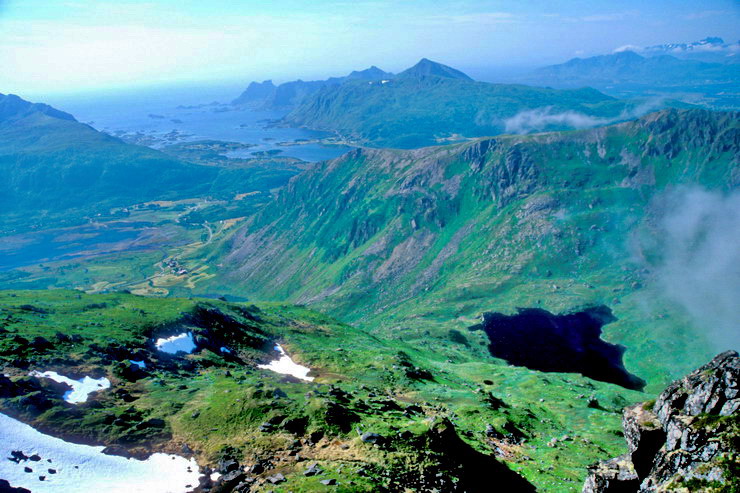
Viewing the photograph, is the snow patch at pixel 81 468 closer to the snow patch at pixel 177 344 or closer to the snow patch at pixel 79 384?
the snow patch at pixel 79 384

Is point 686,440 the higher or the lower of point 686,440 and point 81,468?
the higher

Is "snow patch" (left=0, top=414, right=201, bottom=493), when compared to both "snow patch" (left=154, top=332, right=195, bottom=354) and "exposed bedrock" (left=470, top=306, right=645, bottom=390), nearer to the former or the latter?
"snow patch" (left=154, top=332, right=195, bottom=354)

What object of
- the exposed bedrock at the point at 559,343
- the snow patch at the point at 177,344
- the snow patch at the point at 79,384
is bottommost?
the exposed bedrock at the point at 559,343

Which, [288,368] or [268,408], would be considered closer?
[268,408]

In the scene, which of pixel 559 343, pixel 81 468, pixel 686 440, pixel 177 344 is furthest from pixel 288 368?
pixel 559 343

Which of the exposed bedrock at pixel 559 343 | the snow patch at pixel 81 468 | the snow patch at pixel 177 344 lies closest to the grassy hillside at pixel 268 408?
the snow patch at pixel 81 468

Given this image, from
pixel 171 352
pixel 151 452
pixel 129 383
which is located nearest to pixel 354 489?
pixel 151 452

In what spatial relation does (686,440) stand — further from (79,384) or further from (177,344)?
(177,344)
